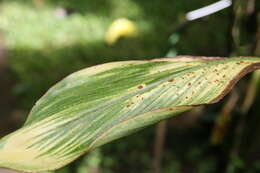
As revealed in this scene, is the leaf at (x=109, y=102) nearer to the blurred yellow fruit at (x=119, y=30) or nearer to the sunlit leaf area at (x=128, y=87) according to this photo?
the sunlit leaf area at (x=128, y=87)

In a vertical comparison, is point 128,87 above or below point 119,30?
below

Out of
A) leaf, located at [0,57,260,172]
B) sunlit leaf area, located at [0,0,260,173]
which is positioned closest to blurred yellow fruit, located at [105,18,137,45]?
sunlit leaf area, located at [0,0,260,173]

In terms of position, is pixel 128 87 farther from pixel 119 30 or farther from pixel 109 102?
pixel 119 30

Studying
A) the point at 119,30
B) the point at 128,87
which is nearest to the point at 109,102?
the point at 128,87

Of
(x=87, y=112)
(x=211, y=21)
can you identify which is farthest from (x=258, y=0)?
(x=211, y=21)

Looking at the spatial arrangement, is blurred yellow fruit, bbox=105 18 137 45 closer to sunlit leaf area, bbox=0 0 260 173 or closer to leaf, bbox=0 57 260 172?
sunlit leaf area, bbox=0 0 260 173

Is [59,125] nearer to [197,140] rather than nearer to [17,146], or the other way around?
[17,146]
